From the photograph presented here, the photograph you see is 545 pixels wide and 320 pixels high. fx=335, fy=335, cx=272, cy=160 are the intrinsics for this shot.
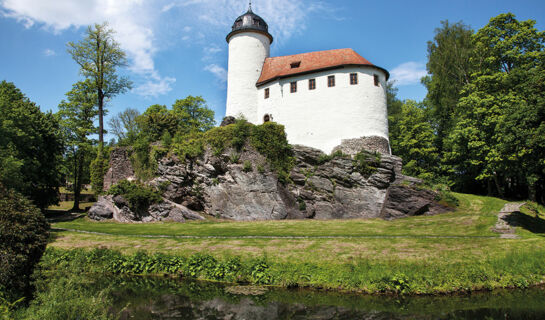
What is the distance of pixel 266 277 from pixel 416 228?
11380 mm

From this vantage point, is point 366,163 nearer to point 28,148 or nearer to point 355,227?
point 355,227

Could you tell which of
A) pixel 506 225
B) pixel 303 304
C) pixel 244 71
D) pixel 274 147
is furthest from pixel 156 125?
pixel 506 225

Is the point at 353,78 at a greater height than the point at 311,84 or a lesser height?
greater

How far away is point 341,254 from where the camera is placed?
49.0ft

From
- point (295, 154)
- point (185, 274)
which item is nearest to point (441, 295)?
point (185, 274)

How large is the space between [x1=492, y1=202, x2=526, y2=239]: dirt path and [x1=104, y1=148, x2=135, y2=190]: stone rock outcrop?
29004mm

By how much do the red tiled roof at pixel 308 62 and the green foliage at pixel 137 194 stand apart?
1509cm

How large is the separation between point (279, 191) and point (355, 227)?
24.5 feet

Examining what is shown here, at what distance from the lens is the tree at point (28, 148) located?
77.8 feet

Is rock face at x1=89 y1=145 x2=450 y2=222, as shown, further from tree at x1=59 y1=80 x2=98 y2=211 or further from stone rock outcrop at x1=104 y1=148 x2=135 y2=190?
tree at x1=59 y1=80 x2=98 y2=211

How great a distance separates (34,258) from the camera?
9172 millimetres

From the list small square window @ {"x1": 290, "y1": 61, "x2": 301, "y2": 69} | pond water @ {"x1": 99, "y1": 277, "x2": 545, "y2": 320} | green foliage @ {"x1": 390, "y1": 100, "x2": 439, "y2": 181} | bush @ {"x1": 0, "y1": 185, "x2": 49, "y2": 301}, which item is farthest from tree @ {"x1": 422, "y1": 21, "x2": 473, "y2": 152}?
bush @ {"x1": 0, "y1": 185, "x2": 49, "y2": 301}

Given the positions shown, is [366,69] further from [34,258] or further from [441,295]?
[34,258]

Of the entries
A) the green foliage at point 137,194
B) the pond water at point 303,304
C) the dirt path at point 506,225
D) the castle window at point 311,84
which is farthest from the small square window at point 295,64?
the pond water at point 303,304
